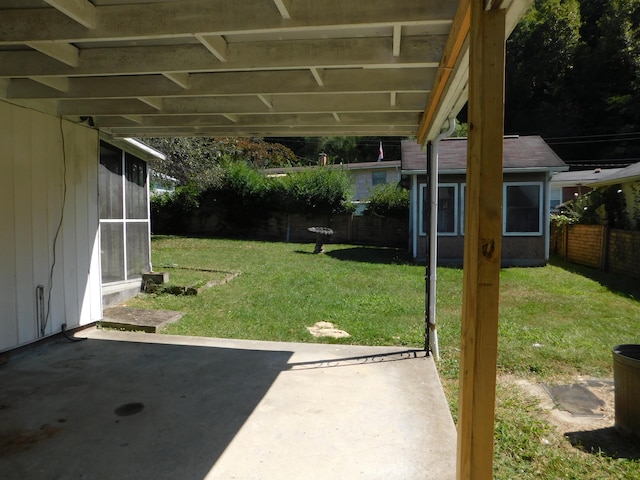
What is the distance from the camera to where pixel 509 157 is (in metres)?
12.2

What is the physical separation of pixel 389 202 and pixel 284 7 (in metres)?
14.4

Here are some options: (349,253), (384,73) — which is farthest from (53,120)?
(349,253)

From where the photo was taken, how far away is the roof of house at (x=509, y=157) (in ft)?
38.6

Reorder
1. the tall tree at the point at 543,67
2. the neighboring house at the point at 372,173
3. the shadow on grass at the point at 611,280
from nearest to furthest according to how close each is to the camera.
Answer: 1. the shadow on grass at the point at 611,280
2. the neighboring house at the point at 372,173
3. the tall tree at the point at 543,67

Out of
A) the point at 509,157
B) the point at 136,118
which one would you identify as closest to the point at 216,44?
the point at 136,118

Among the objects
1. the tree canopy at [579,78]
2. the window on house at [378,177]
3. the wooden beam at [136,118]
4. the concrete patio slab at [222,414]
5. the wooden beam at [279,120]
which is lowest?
the concrete patio slab at [222,414]

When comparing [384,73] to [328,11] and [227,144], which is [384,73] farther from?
[227,144]

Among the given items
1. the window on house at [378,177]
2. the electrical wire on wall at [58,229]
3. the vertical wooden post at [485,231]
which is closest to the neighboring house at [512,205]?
the electrical wire on wall at [58,229]

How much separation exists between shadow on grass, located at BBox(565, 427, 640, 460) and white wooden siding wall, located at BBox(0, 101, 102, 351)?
16.6 ft

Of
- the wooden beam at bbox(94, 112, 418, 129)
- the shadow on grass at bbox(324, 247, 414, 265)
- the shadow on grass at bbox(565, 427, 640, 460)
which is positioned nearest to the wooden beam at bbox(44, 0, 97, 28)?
the wooden beam at bbox(94, 112, 418, 129)

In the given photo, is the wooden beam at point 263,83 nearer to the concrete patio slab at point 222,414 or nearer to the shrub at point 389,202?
the concrete patio slab at point 222,414

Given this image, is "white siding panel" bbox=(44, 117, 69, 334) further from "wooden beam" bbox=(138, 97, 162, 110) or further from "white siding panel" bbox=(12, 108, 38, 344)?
"wooden beam" bbox=(138, 97, 162, 110)

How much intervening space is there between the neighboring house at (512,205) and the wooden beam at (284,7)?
10011mm

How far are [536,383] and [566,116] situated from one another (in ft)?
107
